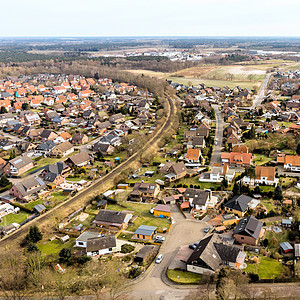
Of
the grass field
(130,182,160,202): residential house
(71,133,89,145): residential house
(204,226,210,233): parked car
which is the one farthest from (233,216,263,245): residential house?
the grass field

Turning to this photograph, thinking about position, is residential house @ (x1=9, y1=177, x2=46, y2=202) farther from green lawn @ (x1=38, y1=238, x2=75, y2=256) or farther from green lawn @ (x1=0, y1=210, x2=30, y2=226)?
green lawn @ (x1=38, y1=238, x2=75, y2=256)

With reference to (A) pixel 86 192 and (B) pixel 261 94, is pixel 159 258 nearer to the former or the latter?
(A) pixel 86 192

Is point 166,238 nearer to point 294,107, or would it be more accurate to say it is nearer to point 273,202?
point 273,202

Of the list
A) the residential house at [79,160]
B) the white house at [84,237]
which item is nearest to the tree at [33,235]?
the white house at [84,237]

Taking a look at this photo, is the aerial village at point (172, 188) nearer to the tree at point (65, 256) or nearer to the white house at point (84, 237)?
the white house at point (84, 237)

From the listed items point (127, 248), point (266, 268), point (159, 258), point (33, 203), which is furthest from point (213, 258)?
point (33, 203)

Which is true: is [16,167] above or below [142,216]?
above

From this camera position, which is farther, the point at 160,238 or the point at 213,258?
the point at 160,238
